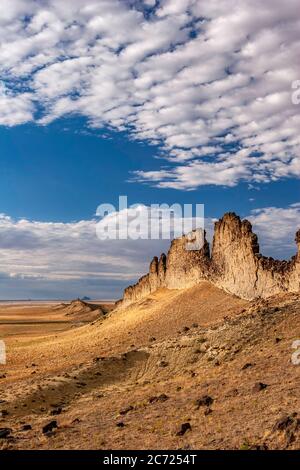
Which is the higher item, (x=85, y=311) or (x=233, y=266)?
(x=233, y=266)

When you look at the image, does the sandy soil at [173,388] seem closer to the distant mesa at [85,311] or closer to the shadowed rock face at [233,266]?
the shadowed rock face at [233,266]

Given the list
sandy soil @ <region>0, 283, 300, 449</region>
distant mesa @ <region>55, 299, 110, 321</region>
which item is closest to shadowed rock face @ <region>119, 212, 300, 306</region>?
sandy soil @ <region>0, 283, 300, 449</region>

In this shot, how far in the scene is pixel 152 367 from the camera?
31.5 m

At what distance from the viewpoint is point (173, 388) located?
24188mm

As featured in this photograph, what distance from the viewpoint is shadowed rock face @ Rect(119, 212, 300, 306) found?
135ft

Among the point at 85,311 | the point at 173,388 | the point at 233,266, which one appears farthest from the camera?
the point at 85,311

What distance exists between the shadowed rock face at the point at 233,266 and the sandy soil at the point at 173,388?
232 cm

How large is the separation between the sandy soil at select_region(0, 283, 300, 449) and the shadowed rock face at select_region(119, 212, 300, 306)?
2.32 metres

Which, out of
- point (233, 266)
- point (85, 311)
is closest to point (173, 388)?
point (233, 266)

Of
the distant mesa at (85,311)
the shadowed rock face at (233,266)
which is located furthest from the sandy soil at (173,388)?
the distant mesa at (85,311)

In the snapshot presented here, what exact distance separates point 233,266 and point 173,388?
83.1 ft

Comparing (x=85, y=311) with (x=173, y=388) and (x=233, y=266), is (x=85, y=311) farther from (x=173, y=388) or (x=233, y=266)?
(x=173, y=388)

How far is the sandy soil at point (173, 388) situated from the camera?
16266 mm

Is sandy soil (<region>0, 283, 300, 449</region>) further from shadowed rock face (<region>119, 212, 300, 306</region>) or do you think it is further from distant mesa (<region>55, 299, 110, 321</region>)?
distant mesa (<region>55, 299, 110, 321</region>)
